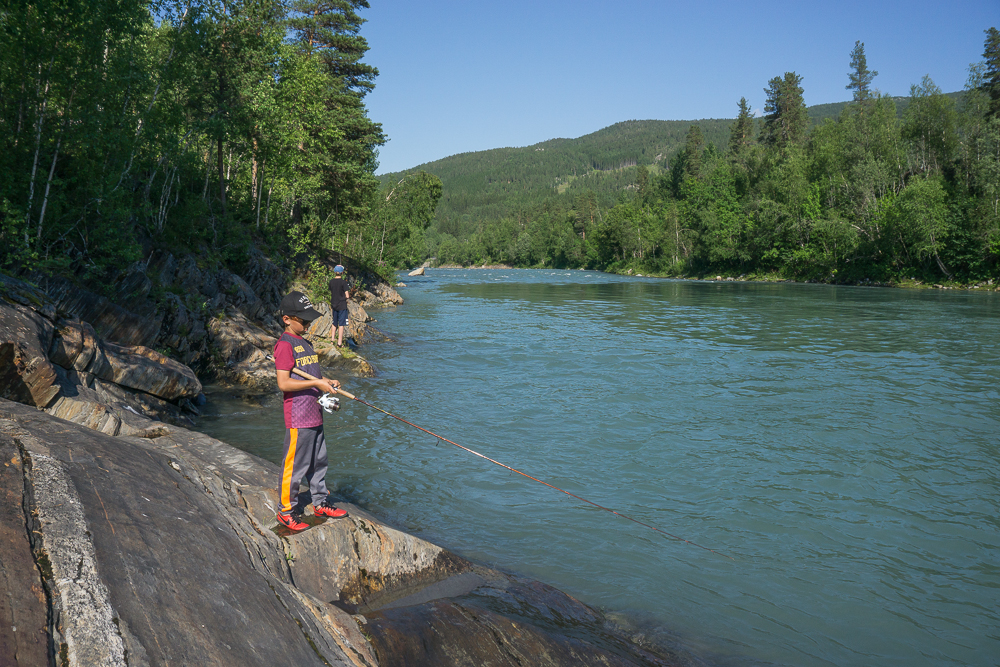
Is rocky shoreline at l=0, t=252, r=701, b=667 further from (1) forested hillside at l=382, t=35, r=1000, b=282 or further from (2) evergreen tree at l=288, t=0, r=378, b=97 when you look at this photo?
(1) forested hillside at l=382, t=35, r=1000, b=282

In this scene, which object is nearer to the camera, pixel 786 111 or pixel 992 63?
pixel 992 63

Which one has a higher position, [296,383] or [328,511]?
[296,383]

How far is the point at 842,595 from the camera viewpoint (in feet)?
21.3

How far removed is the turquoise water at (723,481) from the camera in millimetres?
A: 6168

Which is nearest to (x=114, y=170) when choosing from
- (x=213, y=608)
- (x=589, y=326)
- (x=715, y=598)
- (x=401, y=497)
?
(x=401, y=497)

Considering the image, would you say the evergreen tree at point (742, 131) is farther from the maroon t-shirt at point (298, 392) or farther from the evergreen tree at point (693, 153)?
the maroon t-shirt at point (298, 392)

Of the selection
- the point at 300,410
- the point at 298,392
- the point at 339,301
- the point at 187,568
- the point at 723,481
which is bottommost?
the point at 723,481

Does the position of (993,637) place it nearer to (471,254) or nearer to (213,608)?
(213,608)

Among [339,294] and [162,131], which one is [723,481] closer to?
[339,294]

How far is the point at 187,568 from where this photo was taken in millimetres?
3705

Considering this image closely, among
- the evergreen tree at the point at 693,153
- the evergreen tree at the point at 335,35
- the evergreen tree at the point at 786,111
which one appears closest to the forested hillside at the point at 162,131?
the evergreen tree at the point at 335,35

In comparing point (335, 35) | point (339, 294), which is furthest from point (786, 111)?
point (339, 294)

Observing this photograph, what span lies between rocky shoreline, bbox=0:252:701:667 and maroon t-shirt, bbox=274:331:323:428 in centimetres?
80

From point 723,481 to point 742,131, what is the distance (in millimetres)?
102374
